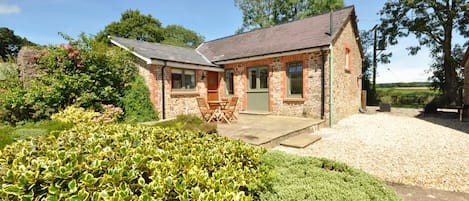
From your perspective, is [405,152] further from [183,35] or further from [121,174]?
[183,35]

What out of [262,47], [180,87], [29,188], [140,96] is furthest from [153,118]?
[29,188]

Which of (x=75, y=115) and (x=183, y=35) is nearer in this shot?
(x=75, y=115)

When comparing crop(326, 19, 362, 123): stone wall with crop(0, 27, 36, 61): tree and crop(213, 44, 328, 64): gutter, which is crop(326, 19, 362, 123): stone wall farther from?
crop(0, 27, 36, 61): tree

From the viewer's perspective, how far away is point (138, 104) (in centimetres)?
798

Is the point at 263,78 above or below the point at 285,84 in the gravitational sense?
above

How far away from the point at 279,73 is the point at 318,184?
8.26 meters

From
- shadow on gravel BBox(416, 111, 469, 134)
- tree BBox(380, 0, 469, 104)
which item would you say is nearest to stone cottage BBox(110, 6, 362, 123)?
shadow on gravel BBox(416, 111, 469, 134)

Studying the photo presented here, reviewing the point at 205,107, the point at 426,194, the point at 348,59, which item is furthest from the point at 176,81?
the point at 426,194

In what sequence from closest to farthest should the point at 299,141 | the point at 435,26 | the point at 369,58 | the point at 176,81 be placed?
1. the point at 299,141
2. the point at 176,81
3. the point at 435,26
4. the point at 369,58

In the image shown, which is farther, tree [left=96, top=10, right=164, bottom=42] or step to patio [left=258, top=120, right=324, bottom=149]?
tree [left=96, top=10, right=164, bottom=42]

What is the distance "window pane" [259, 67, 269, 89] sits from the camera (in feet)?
33.6

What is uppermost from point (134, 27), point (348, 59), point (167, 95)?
point (134, 27)

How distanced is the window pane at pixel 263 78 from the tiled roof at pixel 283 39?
84 cm

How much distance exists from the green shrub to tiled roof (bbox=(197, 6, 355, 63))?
4.95 m
